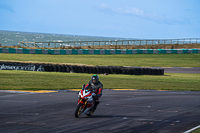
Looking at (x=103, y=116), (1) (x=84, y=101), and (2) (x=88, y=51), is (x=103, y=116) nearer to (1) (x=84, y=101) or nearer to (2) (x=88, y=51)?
(1) (x=84, y=101)

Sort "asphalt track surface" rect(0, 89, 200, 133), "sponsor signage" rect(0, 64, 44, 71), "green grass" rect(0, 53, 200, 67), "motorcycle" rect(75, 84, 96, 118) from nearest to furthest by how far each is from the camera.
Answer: "asphalt track surface" rect(0, 89, 200, 133) → "motorcycle" rect(75, 84, 96, 118) → "sponsor signage" rect(0, 64, 44, 71) → "green grass" rect(0, 53, 200, 67)

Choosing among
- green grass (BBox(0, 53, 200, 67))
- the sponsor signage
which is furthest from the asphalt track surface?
green grass (BBox(0, 53, 200, 67))

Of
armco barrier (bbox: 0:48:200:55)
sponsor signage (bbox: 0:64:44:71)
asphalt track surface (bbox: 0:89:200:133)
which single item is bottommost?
asphalt track surface (bbox: 0:89:200:133)

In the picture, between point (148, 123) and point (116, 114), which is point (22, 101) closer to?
point (116, 114)

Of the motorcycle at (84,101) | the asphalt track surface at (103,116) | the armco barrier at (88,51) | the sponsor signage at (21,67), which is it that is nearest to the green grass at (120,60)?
the armco barrier at (88,51)

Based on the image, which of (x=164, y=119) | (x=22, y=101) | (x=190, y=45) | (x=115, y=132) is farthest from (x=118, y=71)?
(x=190, y=45)

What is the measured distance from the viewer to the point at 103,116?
11.7 meters

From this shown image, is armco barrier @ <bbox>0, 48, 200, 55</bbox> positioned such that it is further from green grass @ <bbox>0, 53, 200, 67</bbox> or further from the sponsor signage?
the sponsor signage

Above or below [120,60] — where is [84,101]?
above

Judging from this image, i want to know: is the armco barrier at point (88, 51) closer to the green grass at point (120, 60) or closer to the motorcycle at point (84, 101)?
the green grass at point (120, 60)

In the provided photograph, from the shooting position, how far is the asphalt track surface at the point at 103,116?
948 centimetres

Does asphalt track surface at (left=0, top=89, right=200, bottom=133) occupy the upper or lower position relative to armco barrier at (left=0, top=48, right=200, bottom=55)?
lower

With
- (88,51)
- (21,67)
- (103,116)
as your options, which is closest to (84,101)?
(103,116)

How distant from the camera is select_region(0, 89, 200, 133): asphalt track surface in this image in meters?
9.48
